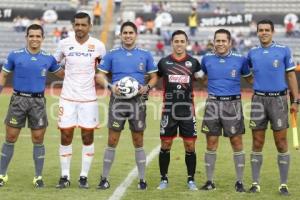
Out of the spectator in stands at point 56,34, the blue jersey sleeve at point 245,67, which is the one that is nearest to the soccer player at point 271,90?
the blue jersey sleeve at point 245,67

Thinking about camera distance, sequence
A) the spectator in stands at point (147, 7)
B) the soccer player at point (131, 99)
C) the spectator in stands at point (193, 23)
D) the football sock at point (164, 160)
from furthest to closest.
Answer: the spectator in stands at point (147, 7)
the spectator in stands at point (193, 23)
the football sock at point (164, 160)
the soccer player at point (131, 99)

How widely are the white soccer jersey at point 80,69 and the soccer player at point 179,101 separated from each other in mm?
969

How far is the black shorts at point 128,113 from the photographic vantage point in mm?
9000

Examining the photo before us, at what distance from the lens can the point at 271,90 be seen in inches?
347

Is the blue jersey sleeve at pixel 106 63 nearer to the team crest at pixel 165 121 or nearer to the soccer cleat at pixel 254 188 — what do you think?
the team crest at pixel 165 121

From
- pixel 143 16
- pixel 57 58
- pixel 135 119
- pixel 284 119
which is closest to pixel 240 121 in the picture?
pixel 284 119

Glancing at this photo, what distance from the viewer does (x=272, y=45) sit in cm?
891

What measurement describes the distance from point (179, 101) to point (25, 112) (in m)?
2.07

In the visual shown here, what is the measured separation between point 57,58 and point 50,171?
1953 mm

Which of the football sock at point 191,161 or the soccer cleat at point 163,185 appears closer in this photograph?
the soccer cleat at point 163,185

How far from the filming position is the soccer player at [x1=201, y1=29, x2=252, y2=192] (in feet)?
29.4

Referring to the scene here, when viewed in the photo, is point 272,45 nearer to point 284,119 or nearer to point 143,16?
point 284,119

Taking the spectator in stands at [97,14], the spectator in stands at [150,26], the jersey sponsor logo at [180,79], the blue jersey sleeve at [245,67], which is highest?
the spectator in stands at [97,14]

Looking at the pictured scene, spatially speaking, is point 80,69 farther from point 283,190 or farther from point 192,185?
point 283,190
